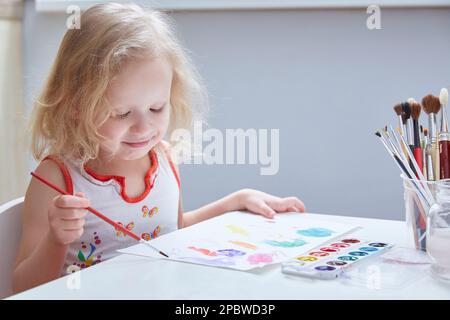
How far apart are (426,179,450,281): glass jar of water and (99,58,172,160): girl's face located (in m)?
0.41

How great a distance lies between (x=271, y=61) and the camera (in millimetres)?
1506

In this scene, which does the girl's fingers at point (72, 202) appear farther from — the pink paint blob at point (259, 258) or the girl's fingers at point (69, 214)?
the pink paint blob at point (259, 258)

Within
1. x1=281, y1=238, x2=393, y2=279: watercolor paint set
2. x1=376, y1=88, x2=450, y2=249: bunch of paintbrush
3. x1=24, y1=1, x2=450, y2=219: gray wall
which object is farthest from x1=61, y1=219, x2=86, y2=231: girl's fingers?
x1=24, y1=1, x2=450, y2=219: gray wall

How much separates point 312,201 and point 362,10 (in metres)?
0.44

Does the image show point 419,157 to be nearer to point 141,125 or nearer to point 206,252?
point 206,252

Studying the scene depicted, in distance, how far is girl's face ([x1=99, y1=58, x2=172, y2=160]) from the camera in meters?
0.85

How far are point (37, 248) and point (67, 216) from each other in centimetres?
10

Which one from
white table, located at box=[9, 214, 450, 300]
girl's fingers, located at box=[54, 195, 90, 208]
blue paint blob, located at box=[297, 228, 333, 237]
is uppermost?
girl's fingers, located at box=[54, 195, 90, 208]

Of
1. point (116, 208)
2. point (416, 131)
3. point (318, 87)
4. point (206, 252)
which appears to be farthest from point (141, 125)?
point (318, 87)

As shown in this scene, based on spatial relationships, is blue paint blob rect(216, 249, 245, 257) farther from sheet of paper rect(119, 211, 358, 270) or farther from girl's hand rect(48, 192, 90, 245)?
girl's hand rect(48, 192, 90, 245)

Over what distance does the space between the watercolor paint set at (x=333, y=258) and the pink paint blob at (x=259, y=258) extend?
24 mm

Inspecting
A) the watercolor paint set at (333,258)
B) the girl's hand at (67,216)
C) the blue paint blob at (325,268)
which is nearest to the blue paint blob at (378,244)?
the watercolor paint set at (333,258)

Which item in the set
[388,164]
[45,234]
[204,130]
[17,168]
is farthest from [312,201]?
[45,234]

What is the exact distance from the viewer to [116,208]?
95cm
